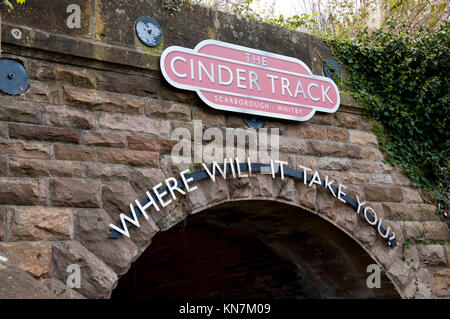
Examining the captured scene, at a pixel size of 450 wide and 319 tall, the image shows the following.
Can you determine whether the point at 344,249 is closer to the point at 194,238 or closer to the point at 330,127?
the point at 330,127

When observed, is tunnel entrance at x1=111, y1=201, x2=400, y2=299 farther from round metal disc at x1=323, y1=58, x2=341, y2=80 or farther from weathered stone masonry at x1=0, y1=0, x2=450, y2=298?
round metal disc at x1=323, y1=58, x2=341, y2=80

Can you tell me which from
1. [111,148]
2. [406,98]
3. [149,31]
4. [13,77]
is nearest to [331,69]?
[406,98]

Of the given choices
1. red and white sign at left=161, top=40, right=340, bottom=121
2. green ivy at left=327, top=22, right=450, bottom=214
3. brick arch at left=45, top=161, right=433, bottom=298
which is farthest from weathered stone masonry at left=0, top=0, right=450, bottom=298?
green ivy at left=327, top=22, right=450, bottom=214

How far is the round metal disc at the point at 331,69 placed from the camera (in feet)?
19.2

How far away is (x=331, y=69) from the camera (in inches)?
232

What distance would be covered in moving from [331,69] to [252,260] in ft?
9.04

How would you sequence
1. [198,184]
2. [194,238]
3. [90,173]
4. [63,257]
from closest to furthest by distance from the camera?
[63,257]
[90,173]
[198,184]
[194,238]

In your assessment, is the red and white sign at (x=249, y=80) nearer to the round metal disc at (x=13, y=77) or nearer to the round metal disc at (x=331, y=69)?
the round metal disc at (x=331, y=69)

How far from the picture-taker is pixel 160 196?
4395 mm

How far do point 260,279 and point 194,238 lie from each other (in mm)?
1028

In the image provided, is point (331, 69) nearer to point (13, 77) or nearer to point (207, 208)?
point (207, 208)

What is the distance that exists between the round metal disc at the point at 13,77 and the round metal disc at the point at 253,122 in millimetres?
1941

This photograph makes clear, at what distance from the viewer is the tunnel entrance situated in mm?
5695
